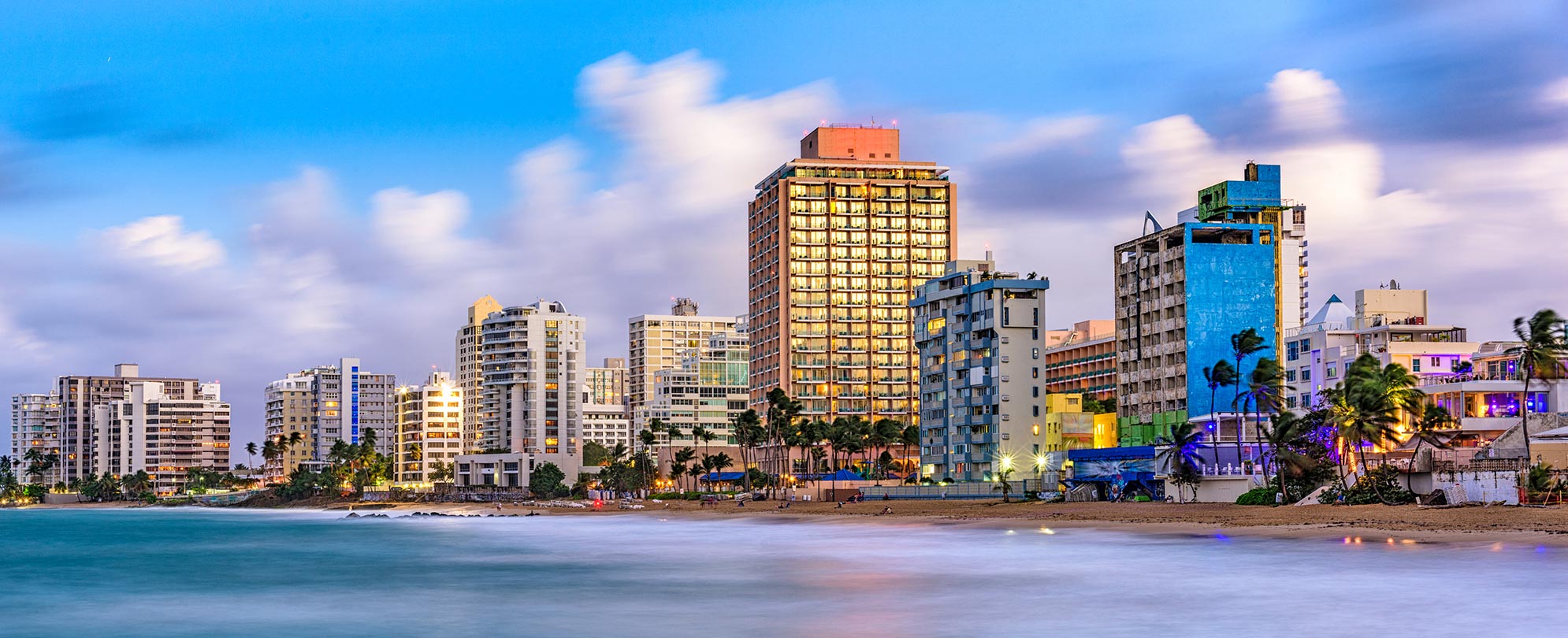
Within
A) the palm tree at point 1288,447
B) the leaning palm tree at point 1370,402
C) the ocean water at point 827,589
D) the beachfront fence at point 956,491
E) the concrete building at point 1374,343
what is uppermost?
the concrete building at point 1374,343

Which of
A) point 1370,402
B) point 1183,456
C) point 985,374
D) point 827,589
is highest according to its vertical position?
point 985,374

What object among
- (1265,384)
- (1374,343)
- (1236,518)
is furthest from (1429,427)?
(1374,343)

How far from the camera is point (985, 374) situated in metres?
158

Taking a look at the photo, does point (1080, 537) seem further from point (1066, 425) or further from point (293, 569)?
point (1066, 425)

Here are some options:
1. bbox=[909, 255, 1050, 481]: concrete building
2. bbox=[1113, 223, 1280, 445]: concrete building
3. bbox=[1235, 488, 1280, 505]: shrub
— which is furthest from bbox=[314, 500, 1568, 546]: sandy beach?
bbox=[1113, 223, 1280, 445]: concrete building

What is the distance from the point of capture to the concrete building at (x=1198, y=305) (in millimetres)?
138875

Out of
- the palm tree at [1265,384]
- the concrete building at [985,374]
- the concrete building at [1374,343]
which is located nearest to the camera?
the palm tree at [1265,384]

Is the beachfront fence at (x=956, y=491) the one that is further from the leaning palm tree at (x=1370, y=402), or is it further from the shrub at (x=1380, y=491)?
the shrub at (x=1380, y=491)

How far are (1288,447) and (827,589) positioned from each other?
54043 millimetres

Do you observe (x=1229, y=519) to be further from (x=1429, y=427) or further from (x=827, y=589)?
(x=827, y=589)

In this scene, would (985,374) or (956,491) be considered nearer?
(956,491)

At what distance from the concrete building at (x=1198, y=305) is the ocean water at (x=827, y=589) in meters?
50.3

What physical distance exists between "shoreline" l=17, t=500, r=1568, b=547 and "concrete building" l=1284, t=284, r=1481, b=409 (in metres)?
23.3

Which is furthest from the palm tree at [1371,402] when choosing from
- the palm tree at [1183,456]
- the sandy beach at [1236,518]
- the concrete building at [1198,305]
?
the concrete building at [1198,305]
